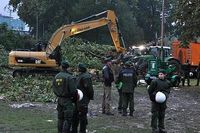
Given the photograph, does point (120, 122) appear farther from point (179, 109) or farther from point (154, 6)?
point (154, 6)

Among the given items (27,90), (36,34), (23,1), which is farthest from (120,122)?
(36,34)

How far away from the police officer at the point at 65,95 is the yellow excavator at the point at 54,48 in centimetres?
1800

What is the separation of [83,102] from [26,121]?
361 centimetres

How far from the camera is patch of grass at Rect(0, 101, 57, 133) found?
14695 mm

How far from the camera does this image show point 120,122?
16797 millimetres

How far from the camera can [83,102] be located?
13.2 metres

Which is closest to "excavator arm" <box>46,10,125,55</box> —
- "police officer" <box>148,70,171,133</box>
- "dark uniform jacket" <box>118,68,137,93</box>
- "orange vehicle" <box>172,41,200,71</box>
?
"dark uniform jacket" <box>118,68,137,93</box>

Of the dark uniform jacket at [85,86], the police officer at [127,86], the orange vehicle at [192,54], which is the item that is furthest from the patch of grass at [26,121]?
the orange vehicle at [192,54]

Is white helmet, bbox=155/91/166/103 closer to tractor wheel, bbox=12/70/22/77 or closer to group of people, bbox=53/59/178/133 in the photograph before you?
group of people, bbox=53/59/178/133

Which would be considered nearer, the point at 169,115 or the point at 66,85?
the point at 66,85

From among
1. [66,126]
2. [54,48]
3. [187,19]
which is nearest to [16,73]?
[54,48]

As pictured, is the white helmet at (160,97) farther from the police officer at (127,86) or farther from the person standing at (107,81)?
the person standing at (107,81)

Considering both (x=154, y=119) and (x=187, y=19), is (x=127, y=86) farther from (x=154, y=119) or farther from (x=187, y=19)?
(x=187, y=19)

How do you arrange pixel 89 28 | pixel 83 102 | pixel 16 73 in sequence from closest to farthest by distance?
pixel 83 102 → pixel 89 28 → pixel 16 73
